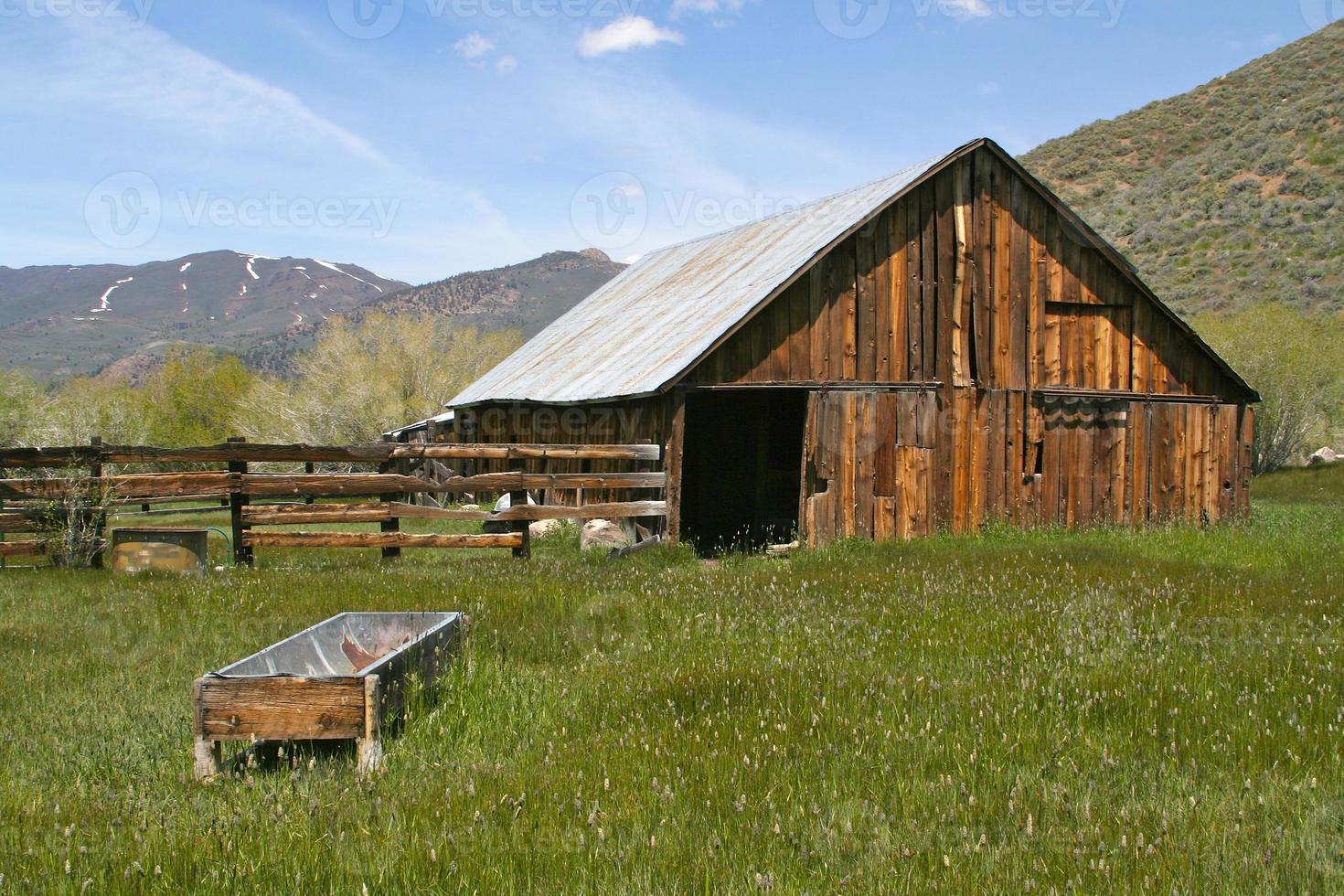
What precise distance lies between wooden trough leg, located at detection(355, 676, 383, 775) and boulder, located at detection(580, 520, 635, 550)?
1045 centimetres

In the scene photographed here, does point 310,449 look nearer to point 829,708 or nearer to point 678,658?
point 678,658

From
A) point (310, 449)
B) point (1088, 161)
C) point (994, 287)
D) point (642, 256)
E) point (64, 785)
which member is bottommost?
point (64, 785)

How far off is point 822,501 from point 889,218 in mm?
4694

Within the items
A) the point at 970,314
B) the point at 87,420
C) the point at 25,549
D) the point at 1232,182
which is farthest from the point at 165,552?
the point at 1232,182

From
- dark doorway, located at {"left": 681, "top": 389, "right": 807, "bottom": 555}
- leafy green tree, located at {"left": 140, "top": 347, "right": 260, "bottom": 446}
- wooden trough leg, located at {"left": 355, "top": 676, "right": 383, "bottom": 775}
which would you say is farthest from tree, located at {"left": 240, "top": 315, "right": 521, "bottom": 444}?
wooden trough leg, located at {"left": 355, "top": 676, "right": 383, "bottom": 775}

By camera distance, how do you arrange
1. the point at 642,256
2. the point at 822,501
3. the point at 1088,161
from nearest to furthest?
the point at 822,501 → the point at 642,256 → the point at 1088,161

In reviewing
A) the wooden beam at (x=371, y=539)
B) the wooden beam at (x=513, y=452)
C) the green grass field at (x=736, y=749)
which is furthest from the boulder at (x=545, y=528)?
the green grass field at (x=736, y=749)

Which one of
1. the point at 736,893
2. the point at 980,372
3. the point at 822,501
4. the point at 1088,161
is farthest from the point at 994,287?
the point at 1088,161

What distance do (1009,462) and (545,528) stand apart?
7.94m

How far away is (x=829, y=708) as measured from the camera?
5.75 m

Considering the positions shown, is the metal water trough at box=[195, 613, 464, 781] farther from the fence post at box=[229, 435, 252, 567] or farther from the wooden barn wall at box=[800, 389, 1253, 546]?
the wooden barn wall at box=[800, 389, 1253, 546]

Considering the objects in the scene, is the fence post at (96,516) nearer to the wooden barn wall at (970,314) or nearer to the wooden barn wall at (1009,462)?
the wooden barn wall at (970,314)

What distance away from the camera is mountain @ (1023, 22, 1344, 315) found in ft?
162

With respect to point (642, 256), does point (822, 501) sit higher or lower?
lower
